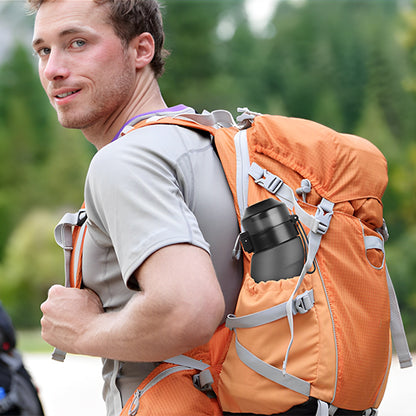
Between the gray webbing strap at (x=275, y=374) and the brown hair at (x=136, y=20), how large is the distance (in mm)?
948

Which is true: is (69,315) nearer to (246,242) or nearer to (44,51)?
(246,242)

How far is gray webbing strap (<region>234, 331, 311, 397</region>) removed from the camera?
1353 mm

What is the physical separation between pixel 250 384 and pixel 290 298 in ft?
0.67

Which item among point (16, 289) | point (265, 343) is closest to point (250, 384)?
point (265, 343)

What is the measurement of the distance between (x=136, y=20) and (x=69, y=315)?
874mm

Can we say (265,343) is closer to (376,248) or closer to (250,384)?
(250,384)

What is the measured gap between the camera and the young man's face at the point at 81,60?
175 cm

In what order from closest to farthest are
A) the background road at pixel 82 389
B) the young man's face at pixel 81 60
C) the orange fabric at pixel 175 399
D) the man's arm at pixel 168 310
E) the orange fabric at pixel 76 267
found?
the man's arm at pixel 168 310, the orange fabric at pixel 175 399, the orange fabric at pixel 76 267, the young man's face at pixel 81 60, the background road at pixel 82 389

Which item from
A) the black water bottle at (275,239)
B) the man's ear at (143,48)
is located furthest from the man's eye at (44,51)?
the black water bottle at (275,239)

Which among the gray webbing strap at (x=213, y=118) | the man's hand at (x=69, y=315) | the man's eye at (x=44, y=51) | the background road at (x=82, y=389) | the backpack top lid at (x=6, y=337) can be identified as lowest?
the background road at (x=82, y=389)

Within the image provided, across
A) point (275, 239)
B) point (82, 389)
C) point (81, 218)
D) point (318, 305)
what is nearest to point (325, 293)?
point (318, 305)

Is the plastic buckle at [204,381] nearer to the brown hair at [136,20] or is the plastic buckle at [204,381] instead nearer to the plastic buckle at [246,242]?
the plastic buckle at [246,242]

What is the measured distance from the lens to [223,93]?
2145cm

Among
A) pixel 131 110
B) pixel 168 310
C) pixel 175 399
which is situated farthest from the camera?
pixel 131 110
